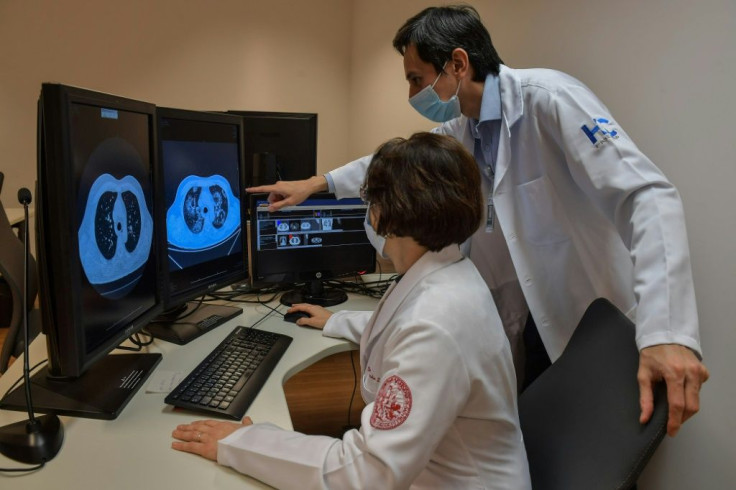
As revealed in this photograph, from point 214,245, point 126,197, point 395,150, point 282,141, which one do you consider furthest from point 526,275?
point 282,141

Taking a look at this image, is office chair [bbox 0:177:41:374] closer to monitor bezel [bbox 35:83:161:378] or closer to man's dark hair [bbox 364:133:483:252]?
monitor bezel [bbox 35:83:161:378]

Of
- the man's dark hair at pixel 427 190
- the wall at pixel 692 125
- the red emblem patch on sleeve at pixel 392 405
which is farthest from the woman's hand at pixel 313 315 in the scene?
the wall at pixel 692 125

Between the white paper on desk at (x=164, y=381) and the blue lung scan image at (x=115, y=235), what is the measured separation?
20 centimetres

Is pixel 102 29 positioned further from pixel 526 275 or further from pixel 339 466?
pixel 339 466

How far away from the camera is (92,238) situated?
3.03 ft

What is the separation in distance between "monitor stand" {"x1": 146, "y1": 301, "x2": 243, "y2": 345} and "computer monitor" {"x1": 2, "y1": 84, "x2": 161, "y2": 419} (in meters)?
0.13

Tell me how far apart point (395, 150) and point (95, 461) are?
74 cm

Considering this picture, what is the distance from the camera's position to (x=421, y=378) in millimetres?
742

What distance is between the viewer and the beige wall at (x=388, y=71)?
1.23 m

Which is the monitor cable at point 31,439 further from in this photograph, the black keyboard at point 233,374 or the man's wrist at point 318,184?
the man's wrist at point 318,184

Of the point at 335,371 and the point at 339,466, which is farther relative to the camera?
the point at 335,371

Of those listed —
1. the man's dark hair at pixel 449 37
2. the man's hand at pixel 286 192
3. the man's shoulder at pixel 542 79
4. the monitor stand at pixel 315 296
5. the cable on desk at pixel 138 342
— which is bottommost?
the cable on desk at pixel 138 342

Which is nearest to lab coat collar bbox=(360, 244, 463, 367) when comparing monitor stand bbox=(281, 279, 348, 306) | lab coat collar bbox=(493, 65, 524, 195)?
lab coat collar bbox=(493, 65, 524, 195)

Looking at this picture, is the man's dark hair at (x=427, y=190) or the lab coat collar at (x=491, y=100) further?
the lab coat collar at (x=491, y=100)
